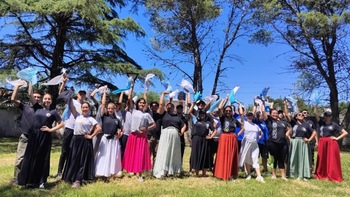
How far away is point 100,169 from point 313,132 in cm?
529

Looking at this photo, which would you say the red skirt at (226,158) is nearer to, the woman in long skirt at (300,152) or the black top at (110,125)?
the woman in long skirt at (300,152)

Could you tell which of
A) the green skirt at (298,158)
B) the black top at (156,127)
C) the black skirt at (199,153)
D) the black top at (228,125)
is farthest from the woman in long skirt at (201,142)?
the green skirt at (298,158)

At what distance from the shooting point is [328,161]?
718cm

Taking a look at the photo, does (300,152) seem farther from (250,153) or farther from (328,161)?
(250,153)

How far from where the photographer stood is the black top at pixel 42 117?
5.00 m

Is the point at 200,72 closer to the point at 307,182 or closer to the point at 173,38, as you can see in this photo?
the point at 173,38

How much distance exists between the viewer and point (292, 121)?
25.0 feet

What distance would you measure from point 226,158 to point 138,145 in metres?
2.00

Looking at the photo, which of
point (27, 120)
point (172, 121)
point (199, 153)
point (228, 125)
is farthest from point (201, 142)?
point (27, 120)

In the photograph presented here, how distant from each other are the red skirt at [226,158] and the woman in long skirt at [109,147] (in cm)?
221

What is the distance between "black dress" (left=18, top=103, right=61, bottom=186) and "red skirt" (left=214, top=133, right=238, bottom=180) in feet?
11.6

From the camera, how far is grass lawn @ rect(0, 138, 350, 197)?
197 inches

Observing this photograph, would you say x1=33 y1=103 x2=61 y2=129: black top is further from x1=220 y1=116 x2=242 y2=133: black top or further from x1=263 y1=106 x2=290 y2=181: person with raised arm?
x1=263 y1=106 x2=290 y2=181: person with raised arm

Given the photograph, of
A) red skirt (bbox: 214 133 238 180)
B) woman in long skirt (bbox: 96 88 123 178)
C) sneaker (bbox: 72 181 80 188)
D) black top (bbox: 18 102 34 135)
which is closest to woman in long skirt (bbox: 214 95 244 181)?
red skirt (bbox: 214 133 238 180)
